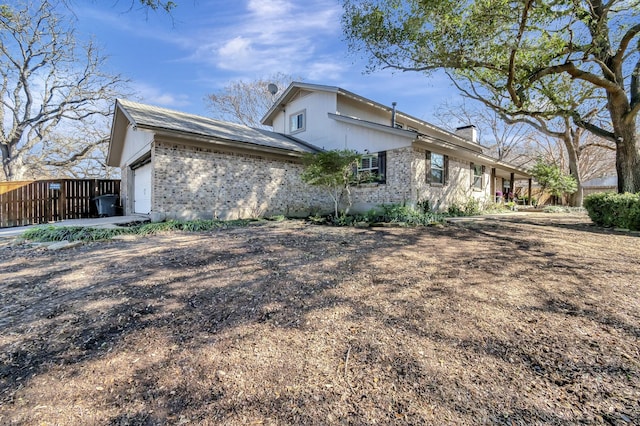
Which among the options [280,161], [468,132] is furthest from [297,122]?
[468,132]

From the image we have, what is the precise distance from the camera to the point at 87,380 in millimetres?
2008

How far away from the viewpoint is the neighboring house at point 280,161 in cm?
938

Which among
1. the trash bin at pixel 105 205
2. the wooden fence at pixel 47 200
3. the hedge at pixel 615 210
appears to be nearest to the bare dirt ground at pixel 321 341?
the hedge at pixel 615 210

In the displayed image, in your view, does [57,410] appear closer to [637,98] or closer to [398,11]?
[398,11]

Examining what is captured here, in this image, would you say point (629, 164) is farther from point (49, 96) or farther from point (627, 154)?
point (49, 96)

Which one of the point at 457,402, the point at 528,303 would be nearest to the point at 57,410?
the point at 457,402

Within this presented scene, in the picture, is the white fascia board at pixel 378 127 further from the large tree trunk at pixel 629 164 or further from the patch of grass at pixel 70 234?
the patch of grass at pixel 70 234

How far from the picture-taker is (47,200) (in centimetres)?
1155

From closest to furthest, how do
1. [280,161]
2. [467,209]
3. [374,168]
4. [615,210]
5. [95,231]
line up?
[95,231] < [615,210] < [280,161] < [374,168] < [467,209]

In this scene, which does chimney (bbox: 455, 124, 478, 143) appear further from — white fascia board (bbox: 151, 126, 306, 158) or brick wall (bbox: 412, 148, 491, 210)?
white fascia board (bbox: 151, 126, 306, 158)

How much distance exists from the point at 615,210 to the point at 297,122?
43.2 ft

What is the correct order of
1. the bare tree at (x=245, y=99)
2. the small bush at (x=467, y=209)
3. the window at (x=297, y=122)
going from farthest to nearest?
the bare tree at (x=245, y=99) → the window at (x=297, y=122) → the small bush at (x=467, y=209)

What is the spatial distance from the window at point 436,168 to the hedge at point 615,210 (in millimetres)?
4886

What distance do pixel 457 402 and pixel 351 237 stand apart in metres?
5.08
